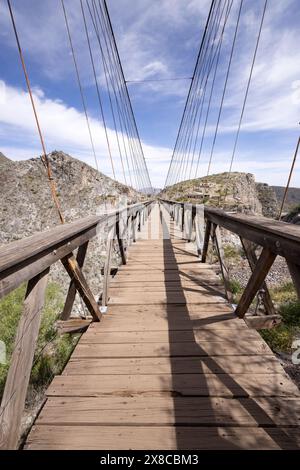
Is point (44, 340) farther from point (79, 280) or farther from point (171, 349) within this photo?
point (171, 349)

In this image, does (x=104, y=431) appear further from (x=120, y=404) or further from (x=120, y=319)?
(x=120, y=319)

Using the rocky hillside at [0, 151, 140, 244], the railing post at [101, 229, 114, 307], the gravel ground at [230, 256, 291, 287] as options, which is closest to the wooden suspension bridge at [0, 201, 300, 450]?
the railing post at [101, 229, 114, 307]

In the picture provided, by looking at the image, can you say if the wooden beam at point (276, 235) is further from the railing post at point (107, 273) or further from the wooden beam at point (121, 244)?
the wooden beam at point (121, 244)

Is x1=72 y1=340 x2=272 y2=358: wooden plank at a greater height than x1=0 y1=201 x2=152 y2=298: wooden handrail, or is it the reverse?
x1=0 y1=201 x2=152 y2=298: wooden handrail

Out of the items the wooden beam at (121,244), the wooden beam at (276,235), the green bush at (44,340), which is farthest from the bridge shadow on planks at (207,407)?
the wooden beam at (121,244)

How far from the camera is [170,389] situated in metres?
1.60

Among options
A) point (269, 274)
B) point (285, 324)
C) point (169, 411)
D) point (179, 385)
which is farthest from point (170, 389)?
point (269, 274)

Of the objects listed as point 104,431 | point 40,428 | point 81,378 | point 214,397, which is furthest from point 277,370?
point 40,428

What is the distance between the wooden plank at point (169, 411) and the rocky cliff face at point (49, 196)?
23745 millimetres

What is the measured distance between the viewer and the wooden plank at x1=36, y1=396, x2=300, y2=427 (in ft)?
4.45

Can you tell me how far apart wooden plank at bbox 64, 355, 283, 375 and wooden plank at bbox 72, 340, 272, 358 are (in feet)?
0.17

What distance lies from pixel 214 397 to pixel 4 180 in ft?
157

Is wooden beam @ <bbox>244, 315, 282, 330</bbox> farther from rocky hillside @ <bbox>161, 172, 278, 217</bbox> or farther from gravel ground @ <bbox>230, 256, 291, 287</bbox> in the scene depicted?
rocky hillside @ <bbox>161, 172, 278, 217</bbox>

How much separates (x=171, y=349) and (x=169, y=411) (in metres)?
0.63
